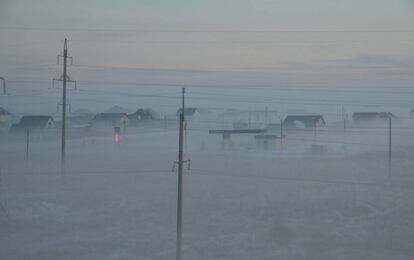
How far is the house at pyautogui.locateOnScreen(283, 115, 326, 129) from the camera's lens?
4974 cm

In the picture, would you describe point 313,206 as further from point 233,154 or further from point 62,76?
point 233,154

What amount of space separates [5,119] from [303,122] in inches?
1095

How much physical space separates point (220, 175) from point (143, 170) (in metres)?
4.07

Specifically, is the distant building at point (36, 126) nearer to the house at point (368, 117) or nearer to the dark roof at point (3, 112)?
the dark roof at point (3, 112)

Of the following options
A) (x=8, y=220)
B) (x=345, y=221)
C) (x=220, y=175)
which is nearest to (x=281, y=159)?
(x=220, y=175)

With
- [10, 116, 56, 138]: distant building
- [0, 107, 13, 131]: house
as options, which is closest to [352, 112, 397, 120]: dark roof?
[10, 116, 56, 138]: distant building

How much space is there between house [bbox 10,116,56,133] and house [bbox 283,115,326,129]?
21.1 metres

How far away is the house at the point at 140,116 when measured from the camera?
5868 centimetres

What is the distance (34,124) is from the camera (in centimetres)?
4741

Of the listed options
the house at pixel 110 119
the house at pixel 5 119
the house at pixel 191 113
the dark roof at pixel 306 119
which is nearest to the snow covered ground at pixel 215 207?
the dark roof at pixel 306 119

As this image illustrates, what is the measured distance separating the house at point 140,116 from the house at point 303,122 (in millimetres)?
16772

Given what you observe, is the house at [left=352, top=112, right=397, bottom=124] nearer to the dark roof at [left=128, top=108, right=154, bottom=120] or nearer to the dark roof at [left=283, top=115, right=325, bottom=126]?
the dark roof at [left=283, top=115, right=325, bottom=126]

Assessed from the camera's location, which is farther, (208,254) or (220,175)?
(220,175)

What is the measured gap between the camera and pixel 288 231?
13.8 metres
